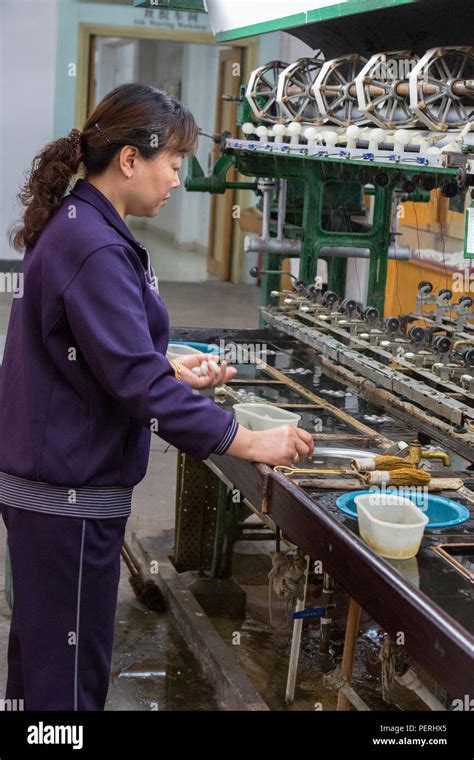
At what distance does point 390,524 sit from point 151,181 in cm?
77

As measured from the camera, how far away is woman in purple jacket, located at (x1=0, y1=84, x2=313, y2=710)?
1.99 m

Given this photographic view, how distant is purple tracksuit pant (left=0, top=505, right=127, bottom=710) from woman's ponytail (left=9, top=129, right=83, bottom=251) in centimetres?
54

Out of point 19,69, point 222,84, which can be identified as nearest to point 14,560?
point 19,69

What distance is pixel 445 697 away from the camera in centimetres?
300

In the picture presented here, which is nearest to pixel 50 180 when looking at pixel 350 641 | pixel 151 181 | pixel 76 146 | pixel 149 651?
pixel 76 146

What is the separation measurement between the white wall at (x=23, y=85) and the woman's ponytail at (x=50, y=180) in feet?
26.6

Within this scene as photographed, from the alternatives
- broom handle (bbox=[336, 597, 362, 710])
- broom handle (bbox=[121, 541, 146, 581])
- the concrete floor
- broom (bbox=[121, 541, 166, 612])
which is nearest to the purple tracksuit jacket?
broom handle (bbox=[336, 597, 362, 710])

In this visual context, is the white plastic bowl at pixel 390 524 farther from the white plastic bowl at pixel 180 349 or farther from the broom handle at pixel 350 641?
the white plastic bowl at pixel 180 349

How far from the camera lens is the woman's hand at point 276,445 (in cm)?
213

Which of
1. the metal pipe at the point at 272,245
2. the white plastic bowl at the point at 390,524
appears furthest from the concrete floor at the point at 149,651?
the white plastic bowl at the point at 390,524

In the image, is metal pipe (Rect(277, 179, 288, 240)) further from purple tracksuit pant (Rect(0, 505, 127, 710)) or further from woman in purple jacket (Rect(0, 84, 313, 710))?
purple tracksuit pant (Rect(0, 505, 127, 710))

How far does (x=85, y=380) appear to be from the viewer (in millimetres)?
2047

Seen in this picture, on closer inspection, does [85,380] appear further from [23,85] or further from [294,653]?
[23,85]

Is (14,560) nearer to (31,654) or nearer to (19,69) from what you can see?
(31,654)
